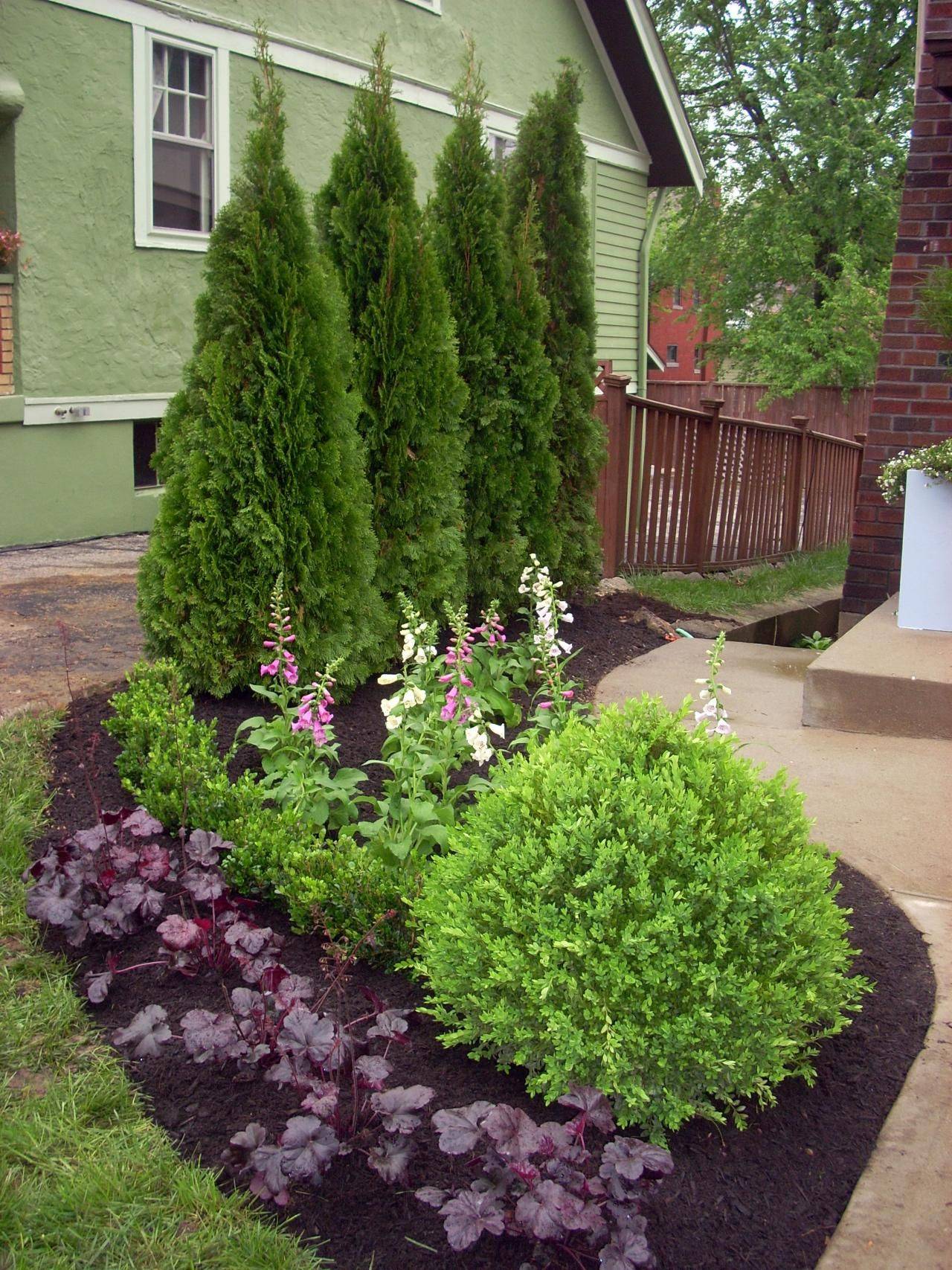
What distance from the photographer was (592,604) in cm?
779

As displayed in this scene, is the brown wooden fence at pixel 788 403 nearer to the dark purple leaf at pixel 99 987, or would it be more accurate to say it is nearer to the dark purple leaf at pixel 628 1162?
the dark purple leaf at pixel 99 987

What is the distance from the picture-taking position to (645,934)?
246 centimetres

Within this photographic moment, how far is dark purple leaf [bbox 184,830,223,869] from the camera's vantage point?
337cm

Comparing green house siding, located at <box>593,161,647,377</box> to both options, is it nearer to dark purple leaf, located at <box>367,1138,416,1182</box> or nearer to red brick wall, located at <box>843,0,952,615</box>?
red brick wall, located at <box>843,0,952,615</box>

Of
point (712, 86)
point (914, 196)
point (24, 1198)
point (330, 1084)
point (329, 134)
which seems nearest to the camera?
point (24, 1198)

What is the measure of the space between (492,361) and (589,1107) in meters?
4.61

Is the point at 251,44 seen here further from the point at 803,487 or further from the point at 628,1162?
the point at 628,1162

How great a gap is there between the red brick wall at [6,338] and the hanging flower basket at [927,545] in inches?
258

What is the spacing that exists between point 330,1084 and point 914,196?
6.56 metres

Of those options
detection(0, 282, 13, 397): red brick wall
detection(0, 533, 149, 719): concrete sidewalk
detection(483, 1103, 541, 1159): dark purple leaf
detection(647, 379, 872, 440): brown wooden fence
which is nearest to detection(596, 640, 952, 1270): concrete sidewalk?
detection(483, 1103, 541, 1159): dark purple leaf

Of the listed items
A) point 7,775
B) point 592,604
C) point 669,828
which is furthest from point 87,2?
point 669,828

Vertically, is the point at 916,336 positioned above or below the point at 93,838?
above

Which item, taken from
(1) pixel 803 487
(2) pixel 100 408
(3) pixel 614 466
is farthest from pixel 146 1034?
(1) pixel 803 487

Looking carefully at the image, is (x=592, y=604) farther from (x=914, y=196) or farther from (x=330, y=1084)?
(x=330, y=1084)
